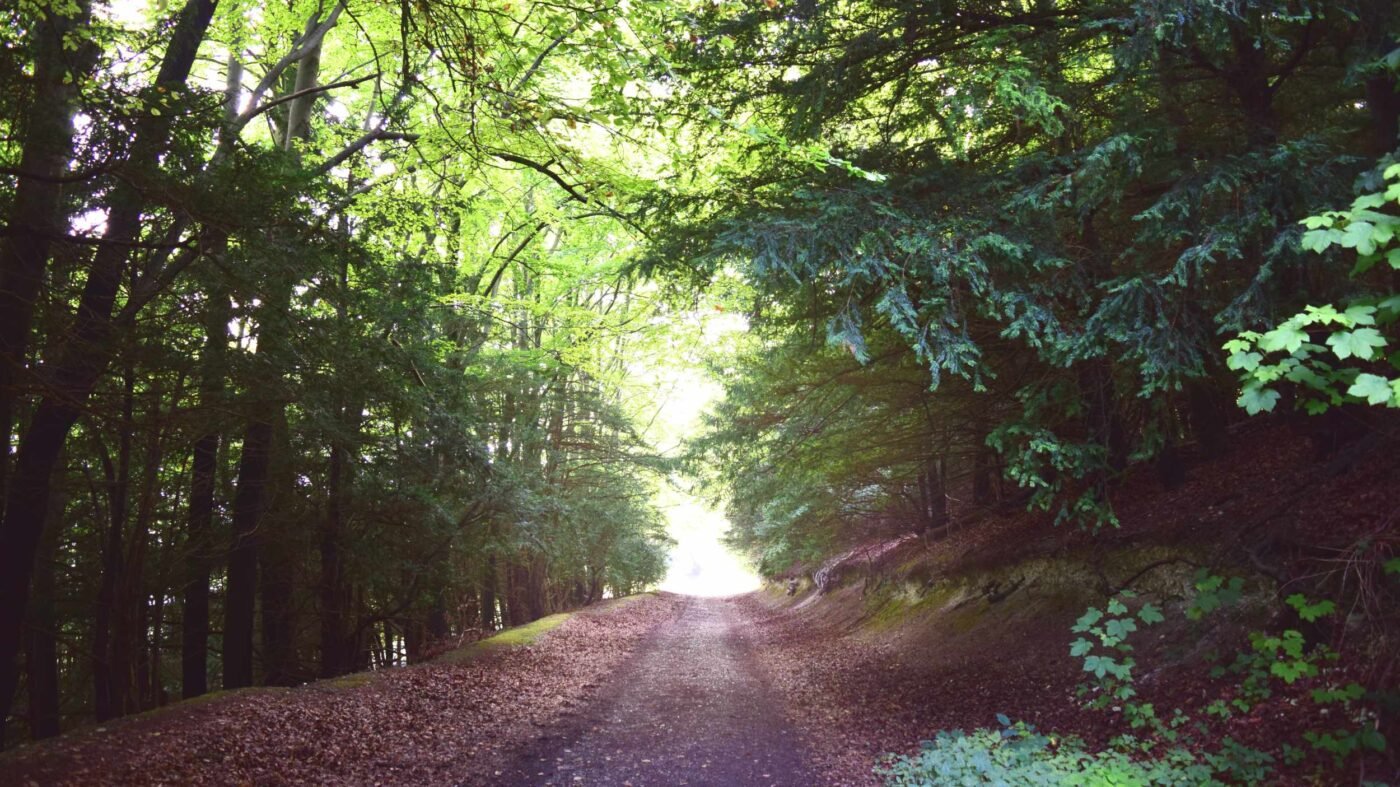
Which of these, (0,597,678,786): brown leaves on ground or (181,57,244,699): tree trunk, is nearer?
(0,597,678,786): brown leaves on ground

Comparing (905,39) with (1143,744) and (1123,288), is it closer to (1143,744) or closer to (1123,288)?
(1123,288)

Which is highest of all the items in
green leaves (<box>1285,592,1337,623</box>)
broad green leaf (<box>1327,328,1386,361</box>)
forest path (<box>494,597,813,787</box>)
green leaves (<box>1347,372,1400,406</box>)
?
broad green leaf (<box>1327,328,1386,361</box>)

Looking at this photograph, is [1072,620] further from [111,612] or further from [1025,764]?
[111,612]

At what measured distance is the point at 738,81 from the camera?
6.95 m

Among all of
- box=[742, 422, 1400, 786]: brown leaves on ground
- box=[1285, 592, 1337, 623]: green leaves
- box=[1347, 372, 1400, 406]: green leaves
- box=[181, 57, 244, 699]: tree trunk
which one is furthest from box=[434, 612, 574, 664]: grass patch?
box=[1347, 372, 1400, 406]: green leaves

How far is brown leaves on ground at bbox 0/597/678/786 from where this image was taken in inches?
215

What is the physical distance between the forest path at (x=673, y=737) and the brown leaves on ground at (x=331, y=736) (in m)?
0.49

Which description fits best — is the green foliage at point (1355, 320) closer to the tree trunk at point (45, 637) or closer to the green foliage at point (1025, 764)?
the green foliage at point (1025, 764)

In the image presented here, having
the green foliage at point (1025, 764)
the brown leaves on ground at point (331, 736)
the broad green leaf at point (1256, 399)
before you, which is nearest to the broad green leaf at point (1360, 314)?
the broad green leaf at point (1256, 399)

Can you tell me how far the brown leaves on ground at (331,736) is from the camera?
17.9 feet

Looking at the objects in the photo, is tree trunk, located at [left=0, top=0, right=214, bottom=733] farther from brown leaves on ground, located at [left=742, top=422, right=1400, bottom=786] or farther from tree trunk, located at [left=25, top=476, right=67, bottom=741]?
brown leaves on ground, located at [left=742, top=422, right=1400, bottom=786]

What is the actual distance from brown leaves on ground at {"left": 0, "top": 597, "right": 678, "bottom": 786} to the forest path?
0.49m

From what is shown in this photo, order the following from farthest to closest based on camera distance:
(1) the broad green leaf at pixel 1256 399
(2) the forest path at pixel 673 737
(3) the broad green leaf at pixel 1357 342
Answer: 1. (2) the forest path at pixel 673 737
2. (1) the broad green leaf at pixel 1256 399
3. (3) the broad green leaf at pixel 1357 342

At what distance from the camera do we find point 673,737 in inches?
295
